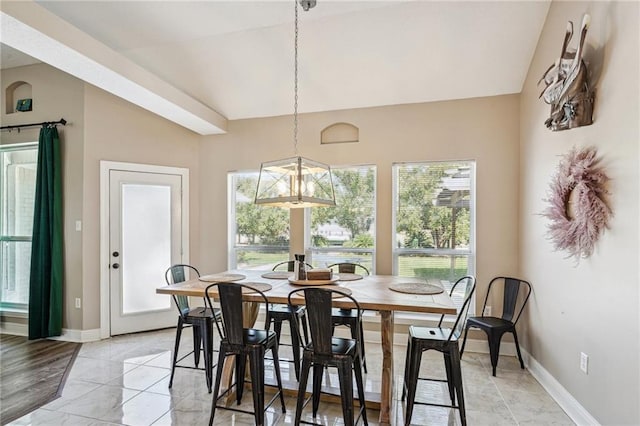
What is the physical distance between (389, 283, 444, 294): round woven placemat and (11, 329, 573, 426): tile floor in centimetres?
89

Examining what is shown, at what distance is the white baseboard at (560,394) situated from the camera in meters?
2.30

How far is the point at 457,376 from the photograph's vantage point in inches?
88.8

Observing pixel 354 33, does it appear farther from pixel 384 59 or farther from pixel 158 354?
pixel 158 354

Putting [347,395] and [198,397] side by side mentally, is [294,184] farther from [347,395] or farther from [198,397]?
[198,397]

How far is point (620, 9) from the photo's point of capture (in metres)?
1.99

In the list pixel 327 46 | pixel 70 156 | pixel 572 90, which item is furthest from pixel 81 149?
pixel 572 90

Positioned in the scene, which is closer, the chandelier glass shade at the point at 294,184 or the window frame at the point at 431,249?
the chandelier glass shade at the point at 294,184

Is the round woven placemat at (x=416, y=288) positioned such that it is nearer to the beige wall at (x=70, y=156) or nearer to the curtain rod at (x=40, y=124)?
the beige wall at (x=70, y=156)

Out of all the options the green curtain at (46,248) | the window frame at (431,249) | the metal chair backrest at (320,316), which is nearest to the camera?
the metal chair backrest at (320,316)

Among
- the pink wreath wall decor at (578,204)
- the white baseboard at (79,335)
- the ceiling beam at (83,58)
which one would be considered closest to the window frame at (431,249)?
the pink wreath wall decor at (578,204)

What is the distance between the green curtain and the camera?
396 centimetres

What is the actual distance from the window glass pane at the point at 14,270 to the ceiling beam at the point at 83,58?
269cm

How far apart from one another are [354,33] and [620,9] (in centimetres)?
201

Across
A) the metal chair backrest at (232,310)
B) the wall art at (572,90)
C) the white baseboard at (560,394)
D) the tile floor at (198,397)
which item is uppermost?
the wall art at (572,90)
